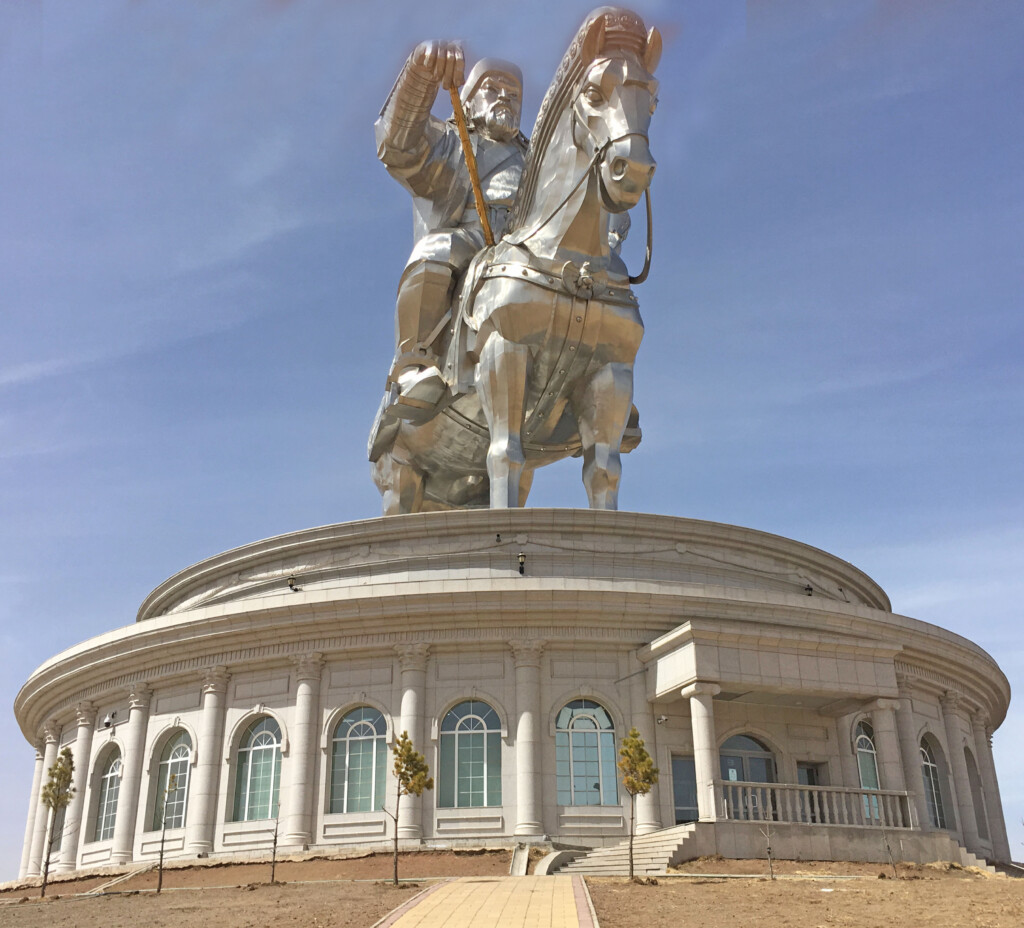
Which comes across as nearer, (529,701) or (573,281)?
(529,701)

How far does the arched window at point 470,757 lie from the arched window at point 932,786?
850 centimetres

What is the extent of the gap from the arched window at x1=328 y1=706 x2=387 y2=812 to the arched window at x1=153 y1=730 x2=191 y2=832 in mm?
3348

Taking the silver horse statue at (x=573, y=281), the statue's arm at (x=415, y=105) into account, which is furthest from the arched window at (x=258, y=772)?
the statue's arm at (x=415, y=105)

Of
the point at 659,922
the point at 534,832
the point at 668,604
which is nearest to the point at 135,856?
the point at 534,832

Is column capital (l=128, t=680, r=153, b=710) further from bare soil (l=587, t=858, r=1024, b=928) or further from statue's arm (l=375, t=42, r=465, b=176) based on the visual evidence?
statue's arm (l=375, t=42, r=465, b=176)

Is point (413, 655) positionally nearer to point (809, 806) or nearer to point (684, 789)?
point (684, 789)

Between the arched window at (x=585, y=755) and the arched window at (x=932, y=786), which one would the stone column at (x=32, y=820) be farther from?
the arched window at (x=932, y=786)

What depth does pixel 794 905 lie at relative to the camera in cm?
1293

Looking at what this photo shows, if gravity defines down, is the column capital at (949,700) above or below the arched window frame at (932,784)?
above

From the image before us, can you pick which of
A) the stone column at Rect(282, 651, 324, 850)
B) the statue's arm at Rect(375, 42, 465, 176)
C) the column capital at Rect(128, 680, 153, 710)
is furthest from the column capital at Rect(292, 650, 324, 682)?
the statue's arm at Rect(375, 42, 465, 176)

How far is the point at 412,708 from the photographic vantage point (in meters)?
21.0

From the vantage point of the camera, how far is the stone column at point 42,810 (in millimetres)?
25609

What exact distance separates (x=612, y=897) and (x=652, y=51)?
16.4 m

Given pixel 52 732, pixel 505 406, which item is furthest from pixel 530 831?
pixel 52 732
